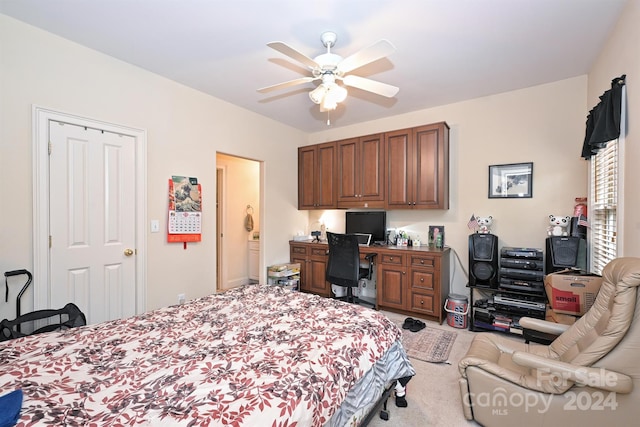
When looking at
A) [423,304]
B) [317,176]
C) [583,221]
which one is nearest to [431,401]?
[423,304]

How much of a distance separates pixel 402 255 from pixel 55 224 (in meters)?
3.54

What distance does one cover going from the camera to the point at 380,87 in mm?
2318

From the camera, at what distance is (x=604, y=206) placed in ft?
7.89

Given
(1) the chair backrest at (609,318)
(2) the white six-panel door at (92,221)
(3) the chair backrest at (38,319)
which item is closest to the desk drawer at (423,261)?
(1) the chair backrest at (609,318)

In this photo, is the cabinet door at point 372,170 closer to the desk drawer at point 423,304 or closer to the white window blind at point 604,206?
the desk drawer at point 423,304

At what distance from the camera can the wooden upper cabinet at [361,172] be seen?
4047 mm

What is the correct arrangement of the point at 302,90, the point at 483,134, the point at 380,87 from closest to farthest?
1. the point at 380,87
2. the point at 302,90
3. the point at 483,134

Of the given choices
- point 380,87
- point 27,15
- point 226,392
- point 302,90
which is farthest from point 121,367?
point 302,90

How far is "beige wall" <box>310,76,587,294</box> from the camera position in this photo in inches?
122

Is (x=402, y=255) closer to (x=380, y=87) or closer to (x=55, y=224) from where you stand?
(x=380, y=87)

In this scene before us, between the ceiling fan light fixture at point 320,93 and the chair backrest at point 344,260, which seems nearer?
the ceiling fan light fixture at point 320,93

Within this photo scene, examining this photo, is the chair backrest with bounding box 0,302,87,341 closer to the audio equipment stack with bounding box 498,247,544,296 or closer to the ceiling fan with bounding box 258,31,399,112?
the ceiling fan with bounding box 258,31,399,112

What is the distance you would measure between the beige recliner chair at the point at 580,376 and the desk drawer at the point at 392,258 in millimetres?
1775

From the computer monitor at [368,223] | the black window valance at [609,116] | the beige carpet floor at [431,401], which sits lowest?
the beige carpet floor at [431,401]
